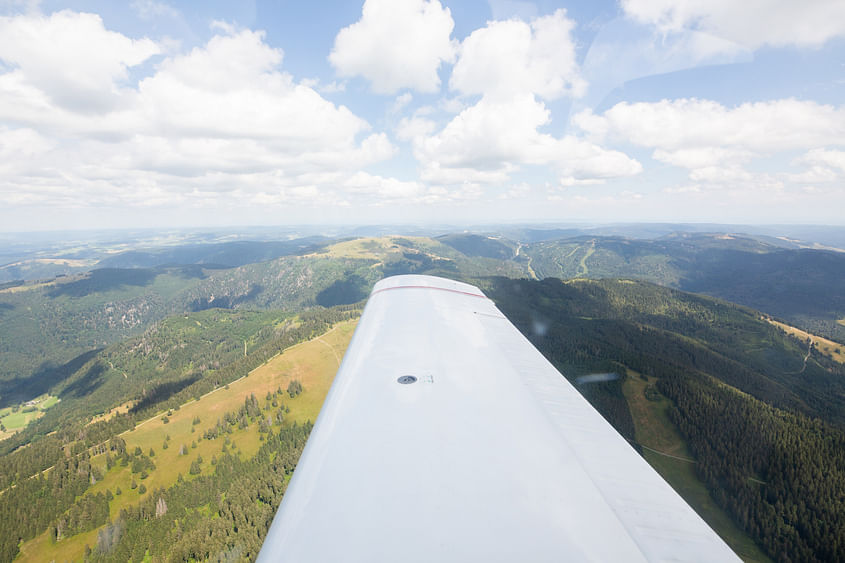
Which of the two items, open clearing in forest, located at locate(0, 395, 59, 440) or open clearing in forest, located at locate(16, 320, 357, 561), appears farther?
open clearing in forest, located at locate(0, 395, 59, 440)

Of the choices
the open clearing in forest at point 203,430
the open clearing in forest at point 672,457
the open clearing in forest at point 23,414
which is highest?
the open clearing in forest at point 672,457

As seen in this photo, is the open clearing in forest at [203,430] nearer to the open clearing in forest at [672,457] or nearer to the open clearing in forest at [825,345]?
the open clearing in forest at [672,457]

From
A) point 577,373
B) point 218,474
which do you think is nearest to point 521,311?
point 577,373

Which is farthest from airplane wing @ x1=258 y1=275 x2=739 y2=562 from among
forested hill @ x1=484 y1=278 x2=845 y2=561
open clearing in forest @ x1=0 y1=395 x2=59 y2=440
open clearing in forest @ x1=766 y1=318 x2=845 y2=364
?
open clearing in forest @ x1=0 y1=395 x2=59 y2=440

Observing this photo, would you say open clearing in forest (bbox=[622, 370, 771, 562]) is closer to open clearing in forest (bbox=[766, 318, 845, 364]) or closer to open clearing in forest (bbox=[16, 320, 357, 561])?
open clearing in forest (bbox=[16, 320, 357, 561])

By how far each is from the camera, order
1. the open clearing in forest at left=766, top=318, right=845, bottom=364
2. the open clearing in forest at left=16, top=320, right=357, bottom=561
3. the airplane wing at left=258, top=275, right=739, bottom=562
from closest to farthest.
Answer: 1. the airplane wing at left=258, top=275, right=739, bottom=562
2. the open clearing in forest at left=16, top=320, right=357, bottom=561
3. the open clearing in forest at left=766, top=318, right=845, bottom=364

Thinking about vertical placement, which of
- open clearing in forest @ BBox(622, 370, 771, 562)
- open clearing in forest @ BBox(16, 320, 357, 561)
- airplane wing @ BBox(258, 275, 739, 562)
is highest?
airplane wing @ BBox(258, 275, 739, 562)

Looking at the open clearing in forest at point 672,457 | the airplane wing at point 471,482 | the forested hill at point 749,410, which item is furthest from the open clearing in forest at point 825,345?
the airplane wing at point 471,482

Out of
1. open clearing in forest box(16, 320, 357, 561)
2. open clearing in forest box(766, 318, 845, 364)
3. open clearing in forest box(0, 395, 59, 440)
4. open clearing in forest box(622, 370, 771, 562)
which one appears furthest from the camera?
open clearing in forest box(0, 395, 59, 440)
